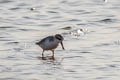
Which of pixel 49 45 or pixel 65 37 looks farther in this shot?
pixel 65 37

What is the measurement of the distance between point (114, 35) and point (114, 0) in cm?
778

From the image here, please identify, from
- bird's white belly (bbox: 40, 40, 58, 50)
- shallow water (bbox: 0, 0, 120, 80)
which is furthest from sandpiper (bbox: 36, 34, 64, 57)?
shallow water (bbox: 0, 0, 120, 80)

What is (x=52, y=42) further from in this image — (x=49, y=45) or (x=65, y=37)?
(x=65, y=37)

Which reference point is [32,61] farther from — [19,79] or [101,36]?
[101,36]

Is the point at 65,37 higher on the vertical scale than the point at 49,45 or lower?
lower

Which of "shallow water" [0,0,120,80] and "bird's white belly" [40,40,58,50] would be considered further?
"bird's white belly" [40,40,58,50]

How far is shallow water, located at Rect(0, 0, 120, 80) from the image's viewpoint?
13358 mm

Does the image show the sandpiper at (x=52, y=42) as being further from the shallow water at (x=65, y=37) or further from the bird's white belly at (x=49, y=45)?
the shallow water at (x=65, y=37)

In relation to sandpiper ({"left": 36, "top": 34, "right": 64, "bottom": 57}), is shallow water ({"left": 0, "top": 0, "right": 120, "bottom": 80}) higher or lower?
lower

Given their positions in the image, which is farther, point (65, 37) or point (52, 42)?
point (65, 37)

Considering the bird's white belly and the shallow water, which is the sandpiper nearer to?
the bird's white belly

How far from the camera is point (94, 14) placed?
2223 cm

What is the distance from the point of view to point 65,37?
58.5 ft

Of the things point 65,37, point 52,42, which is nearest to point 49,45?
point 52,42
